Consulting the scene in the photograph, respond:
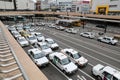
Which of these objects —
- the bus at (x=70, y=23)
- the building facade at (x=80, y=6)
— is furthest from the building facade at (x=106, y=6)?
the building facade at (x=80, y=6)

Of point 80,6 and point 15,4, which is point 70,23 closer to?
point 15,4

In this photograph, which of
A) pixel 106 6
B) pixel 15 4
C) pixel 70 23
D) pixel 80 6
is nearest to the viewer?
pixel 70 23

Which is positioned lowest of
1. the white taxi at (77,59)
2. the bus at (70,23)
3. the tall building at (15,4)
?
the white taxi at (77,59)

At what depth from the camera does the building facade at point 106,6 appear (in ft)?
169

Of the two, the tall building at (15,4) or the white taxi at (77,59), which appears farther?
the tall building at (15,4)

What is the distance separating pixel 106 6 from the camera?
5625cm

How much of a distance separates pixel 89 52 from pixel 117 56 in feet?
14.3

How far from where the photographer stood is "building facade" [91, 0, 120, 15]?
51450 millimetres

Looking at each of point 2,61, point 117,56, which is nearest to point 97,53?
point 117,56

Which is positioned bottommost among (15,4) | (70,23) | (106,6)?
(70,23)

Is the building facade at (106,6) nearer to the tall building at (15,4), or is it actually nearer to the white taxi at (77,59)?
the white taxi at (77,59)

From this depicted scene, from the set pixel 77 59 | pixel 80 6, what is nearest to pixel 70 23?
pixel 77 59

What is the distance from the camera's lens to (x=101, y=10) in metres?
58.2

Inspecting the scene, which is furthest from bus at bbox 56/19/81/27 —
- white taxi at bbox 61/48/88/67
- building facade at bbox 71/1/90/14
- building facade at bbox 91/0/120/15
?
building facade at bbox 71/1/90/14
